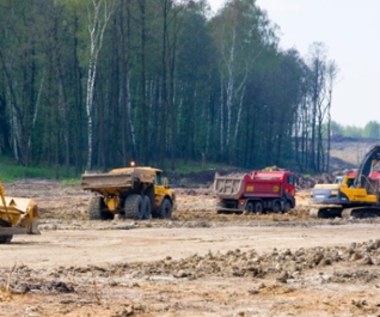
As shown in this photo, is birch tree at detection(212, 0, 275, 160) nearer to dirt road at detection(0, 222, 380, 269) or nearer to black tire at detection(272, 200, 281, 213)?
black tire at detection(272, 200, 281, 213)

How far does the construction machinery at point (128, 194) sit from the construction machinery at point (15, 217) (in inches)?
429

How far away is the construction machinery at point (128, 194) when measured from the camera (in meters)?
38.5

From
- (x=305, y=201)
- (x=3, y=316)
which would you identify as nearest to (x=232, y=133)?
(x=305, y=201)

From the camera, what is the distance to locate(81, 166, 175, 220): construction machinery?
38.5 metres

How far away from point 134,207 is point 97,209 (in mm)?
1542

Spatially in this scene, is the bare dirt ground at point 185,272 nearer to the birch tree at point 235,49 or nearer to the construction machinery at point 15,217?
the construction machinery at point 15,217

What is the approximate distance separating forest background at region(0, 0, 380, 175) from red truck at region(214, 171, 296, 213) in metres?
20.6

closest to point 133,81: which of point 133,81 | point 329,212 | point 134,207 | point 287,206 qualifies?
point 133,81

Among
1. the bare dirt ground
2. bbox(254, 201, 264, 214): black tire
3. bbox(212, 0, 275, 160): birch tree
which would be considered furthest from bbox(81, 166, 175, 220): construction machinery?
bbox(212, 0, 275, 160): birch tree

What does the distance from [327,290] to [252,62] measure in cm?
7600

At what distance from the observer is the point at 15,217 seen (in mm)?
26750

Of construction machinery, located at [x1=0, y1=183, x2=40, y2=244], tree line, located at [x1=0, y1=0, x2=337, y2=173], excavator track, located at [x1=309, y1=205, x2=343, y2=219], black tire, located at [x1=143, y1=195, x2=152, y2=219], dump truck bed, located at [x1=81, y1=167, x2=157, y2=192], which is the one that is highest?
tree line, located at [x1=0, y1=0, x2=337, y2=173]

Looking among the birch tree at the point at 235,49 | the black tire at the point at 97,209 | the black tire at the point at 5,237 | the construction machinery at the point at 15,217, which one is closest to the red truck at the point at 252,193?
the black tire at the point at 97,209

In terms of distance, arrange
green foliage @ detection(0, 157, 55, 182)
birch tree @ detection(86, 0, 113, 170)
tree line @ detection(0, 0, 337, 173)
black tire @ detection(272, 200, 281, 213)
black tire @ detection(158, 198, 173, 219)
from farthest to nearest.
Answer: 1. tree line @ detection(0, 0, 337, 173)
2. birch tree @ detection(86, 0, 113, 170)
3. green foliage @ detection(0, 157, 55, 182)
4. black tire @ detection(272, 200, 281, 213)
5. black tire @ detection(158, 198, 173, 219)
